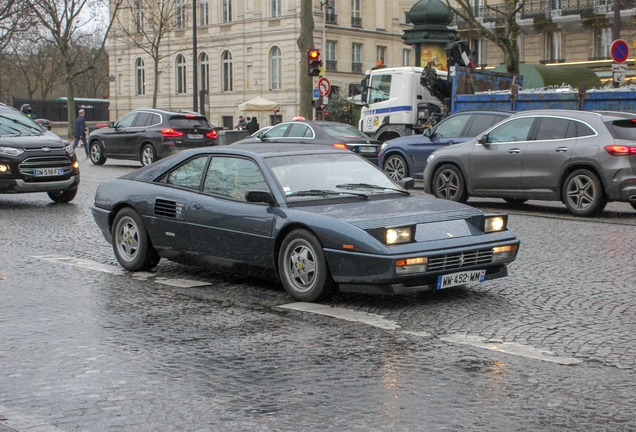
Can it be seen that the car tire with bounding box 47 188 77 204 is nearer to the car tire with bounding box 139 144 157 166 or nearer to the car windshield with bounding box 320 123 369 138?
the car windshield with bounding box 320 123 369 138

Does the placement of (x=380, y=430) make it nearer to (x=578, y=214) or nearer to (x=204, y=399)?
(x=204, y=399)

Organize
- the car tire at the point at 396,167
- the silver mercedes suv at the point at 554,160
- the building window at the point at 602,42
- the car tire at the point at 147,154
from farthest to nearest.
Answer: the building window at the point at 602,42 < the car tire at the point at 147,154 < the car tire at the point at 396,167 < the silver mercedes suv at the point at 554,160

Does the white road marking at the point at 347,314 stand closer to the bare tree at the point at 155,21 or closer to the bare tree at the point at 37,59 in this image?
the bare tree at the point at 155,21

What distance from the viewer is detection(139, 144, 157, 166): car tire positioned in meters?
26.9

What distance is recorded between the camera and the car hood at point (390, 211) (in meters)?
7.67

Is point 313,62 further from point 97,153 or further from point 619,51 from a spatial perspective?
point 619,51

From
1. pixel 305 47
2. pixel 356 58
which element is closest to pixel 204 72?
pixel 356 58

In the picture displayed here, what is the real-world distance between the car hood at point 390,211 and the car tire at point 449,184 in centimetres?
790

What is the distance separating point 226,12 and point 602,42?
29.7m

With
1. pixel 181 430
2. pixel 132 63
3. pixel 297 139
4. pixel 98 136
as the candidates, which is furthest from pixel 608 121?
pixel 132 63

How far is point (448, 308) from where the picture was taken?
25.4ft

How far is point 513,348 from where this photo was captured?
6387 millimetres

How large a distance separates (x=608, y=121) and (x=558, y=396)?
10120 millimetres

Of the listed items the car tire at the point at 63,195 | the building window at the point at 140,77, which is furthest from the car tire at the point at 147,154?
the building window at the point at 140,77
